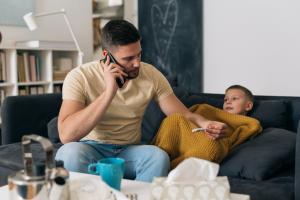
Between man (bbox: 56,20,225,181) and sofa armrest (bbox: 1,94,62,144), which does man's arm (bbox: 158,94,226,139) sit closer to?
man (bbox: 56,20,225,181)

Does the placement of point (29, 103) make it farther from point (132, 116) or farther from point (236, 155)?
point (236, 155)

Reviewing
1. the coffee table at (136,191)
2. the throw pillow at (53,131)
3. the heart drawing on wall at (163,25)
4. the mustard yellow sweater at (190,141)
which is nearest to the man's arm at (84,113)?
the coffee table at (136,191)

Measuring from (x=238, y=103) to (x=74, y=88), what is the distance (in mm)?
1006

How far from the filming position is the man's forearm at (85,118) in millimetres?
1595

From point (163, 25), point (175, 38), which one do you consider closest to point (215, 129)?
point (175, 38)

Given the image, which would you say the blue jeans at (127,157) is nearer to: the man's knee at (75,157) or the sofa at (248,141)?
the man's knee at (75,157)

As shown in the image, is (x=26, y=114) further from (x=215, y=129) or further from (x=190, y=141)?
(x=215, y=129)

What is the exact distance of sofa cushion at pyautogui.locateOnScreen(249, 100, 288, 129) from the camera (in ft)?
7.27

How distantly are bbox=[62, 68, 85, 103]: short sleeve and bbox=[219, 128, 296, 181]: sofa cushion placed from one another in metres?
0.74

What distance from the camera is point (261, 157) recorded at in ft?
6.01

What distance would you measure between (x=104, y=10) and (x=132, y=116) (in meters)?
2.56

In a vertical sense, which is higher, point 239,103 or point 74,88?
point 74,88

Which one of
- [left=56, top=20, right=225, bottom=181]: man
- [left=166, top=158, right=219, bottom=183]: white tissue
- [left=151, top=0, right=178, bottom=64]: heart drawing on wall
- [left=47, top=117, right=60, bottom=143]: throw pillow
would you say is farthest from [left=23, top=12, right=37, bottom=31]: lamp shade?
[left=166, top=158, right=219, bottom=183]: white tissue

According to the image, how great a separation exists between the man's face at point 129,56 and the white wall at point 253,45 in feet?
5.52
